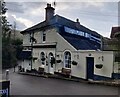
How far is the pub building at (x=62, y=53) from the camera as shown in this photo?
18078mm

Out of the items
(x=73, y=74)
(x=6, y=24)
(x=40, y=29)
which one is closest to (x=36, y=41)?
(x=40, y=29)

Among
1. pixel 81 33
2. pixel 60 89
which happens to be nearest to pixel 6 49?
pixel 81 33

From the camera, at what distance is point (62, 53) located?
21.7m

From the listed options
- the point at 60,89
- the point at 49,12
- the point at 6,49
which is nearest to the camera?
the point at 60,89

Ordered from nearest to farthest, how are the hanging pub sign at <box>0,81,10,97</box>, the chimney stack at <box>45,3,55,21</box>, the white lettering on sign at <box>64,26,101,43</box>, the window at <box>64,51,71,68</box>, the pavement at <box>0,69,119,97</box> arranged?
A: the hanging pub sign at <box>0,81,10,97</box>, the pavement at <box>0,69,119,97</box>, the window at <box>64,51,71,68</box>, the white lettering on sign at <box>64,26,101,43</box>, the chimney stack at <box>45,3,55,21</box>

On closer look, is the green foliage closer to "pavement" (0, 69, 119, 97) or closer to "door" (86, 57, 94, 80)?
"pavement" (0, 69, 119, 97)

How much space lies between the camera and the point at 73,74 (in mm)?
20250

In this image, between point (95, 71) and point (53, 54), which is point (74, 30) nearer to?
point (53, 54)

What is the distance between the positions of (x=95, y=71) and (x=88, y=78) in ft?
3.58

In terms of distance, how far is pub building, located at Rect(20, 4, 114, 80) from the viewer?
59.3ft

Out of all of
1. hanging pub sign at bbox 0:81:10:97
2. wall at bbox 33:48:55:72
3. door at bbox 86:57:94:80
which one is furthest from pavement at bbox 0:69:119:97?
wall at bbox 33:48:55:72

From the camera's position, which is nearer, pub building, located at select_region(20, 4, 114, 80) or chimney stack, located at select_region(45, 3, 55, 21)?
pub building, located at select_region(20, 4, 114, 80)

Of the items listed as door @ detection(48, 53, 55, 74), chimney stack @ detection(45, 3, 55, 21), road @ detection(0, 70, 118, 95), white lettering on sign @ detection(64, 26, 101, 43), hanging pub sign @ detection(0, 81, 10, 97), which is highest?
chimney stack @ detection(45, 3, 55, 21)

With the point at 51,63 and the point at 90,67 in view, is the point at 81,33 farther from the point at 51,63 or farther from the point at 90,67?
the point at 90,67
